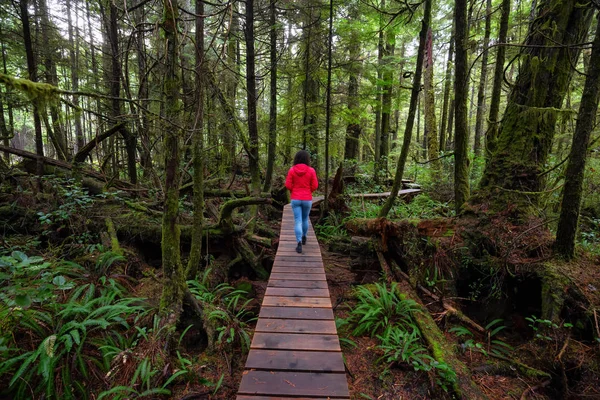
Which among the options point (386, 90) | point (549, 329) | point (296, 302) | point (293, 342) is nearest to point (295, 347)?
point (293, 342)

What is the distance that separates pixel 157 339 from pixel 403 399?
328 cm

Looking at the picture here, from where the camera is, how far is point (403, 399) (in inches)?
143

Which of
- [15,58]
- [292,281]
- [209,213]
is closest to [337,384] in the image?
[292,281]

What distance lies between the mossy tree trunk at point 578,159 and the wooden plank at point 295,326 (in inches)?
151

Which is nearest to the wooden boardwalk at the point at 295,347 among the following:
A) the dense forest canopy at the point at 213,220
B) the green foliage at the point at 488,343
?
the dense forest canopy at the point at 213,220

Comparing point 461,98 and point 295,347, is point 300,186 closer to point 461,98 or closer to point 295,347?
point 295,347

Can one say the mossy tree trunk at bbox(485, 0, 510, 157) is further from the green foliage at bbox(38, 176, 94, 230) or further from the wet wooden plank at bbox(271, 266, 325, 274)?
the green foliage at bbox(38, 176, 94, 230)

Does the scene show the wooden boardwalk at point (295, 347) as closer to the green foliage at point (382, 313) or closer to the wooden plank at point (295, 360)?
the wooden plank at point (295, 360)

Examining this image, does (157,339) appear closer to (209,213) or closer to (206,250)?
(206,250)

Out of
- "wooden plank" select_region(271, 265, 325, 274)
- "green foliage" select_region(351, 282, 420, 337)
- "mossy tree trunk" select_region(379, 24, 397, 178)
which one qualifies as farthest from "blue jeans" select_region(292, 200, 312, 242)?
"mossy tree trunk" select_region(379, 24, 397, 178)

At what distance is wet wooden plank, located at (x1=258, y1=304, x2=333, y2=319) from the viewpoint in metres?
3.78

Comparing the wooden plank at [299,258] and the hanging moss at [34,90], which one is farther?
the wooden plank at [299,258]

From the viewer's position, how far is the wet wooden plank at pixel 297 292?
436 cm

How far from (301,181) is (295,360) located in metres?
3.84
